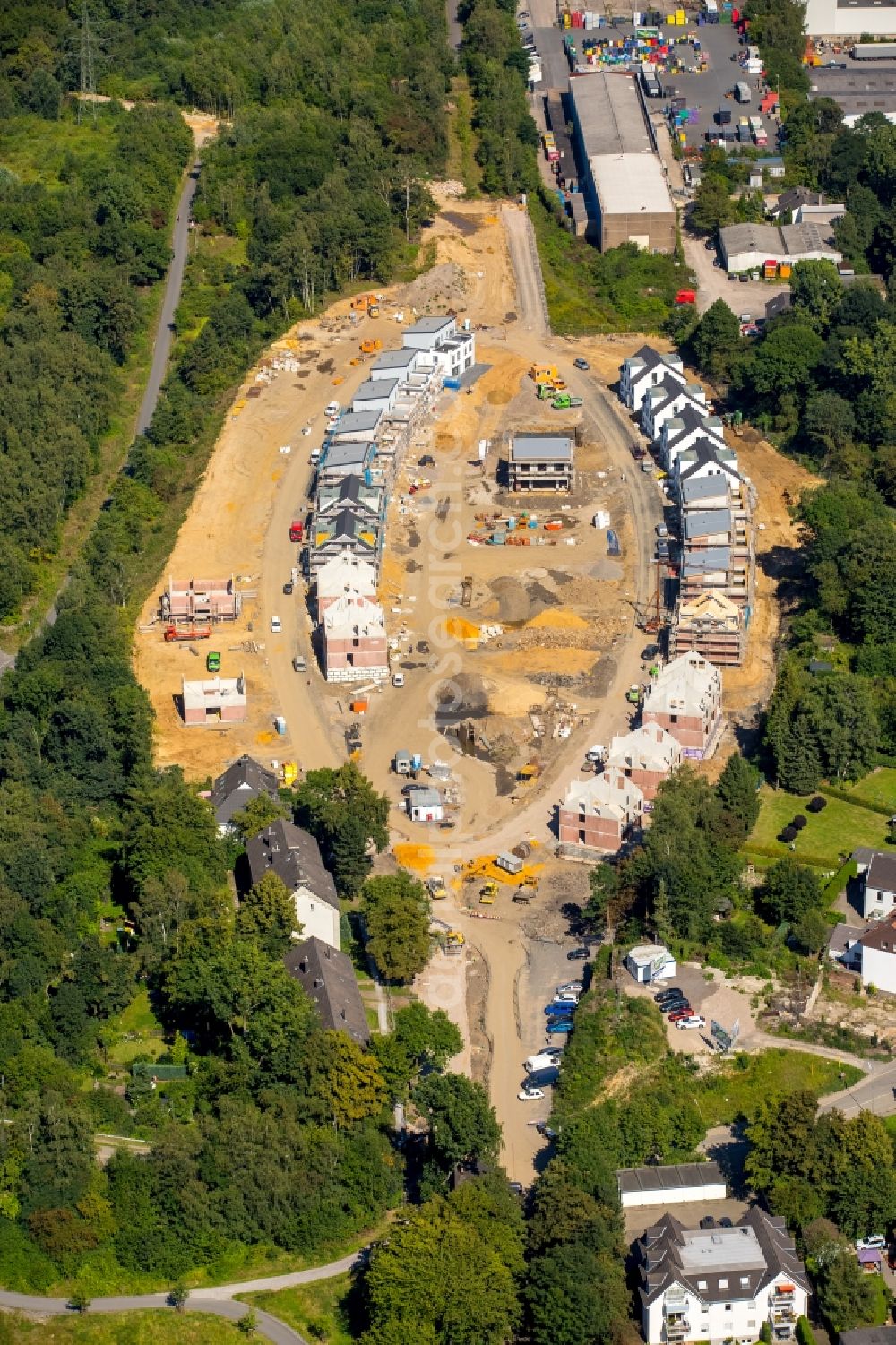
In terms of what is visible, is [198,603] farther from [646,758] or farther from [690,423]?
[690,423]

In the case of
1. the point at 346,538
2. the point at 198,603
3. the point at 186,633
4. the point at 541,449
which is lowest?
the point at 186,633

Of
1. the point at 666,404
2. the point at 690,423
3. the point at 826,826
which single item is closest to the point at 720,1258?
the point at 826,826

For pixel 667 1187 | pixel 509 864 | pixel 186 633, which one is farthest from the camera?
pixel 186 633

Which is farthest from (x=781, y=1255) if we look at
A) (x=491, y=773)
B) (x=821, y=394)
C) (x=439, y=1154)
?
(x=821, y=394)

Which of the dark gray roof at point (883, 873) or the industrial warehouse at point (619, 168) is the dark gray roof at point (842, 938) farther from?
the industrial warehouse at point (619, 168)

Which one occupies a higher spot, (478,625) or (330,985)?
(330,985)

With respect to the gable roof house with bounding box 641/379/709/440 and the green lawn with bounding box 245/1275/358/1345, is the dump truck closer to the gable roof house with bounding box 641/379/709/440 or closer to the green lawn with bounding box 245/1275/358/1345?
the gable roof house with bounding box 641/379/709/440

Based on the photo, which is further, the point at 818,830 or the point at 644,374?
the point at 644,374
